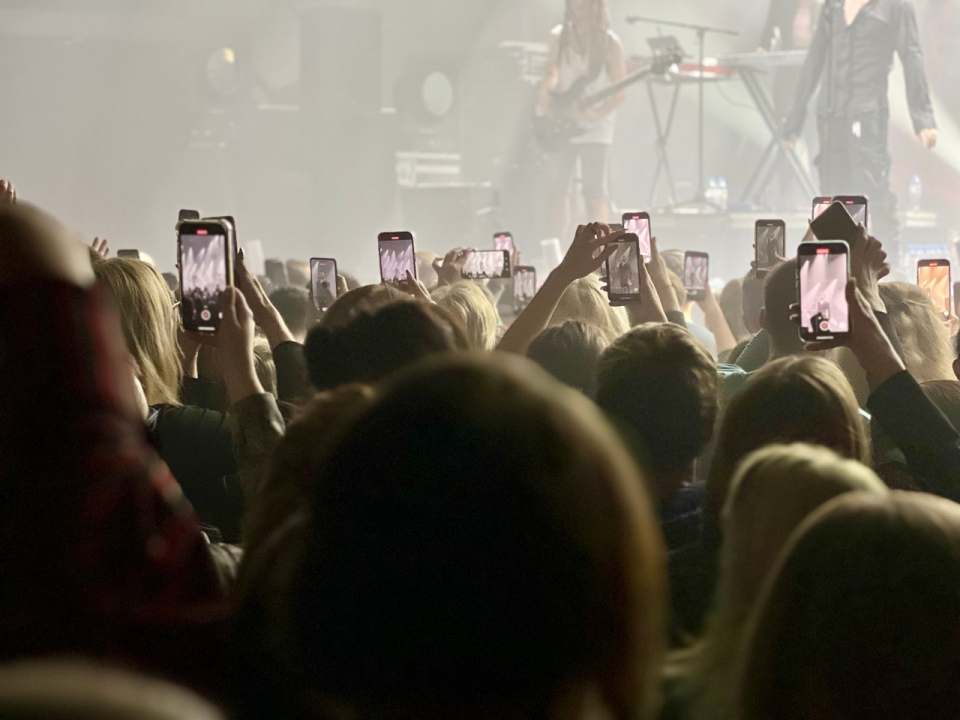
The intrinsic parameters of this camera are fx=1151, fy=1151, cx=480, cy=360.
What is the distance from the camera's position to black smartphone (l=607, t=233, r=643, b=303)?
3.22m

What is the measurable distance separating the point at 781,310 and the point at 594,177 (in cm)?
1163

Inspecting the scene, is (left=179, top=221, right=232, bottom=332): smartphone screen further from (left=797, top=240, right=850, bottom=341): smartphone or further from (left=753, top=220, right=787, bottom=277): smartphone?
(left=753, top=220, right=787, bottom=277): smartphone

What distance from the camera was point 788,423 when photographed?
5.13 feet

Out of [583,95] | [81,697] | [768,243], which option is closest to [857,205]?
[768,243]

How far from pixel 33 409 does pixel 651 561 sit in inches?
17.2

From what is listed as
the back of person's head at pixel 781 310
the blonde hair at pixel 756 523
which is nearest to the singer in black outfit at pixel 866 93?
the back of person's head at pixel 781 310

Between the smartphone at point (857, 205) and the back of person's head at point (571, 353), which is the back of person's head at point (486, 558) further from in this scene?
the smartphone at point (857, 205)

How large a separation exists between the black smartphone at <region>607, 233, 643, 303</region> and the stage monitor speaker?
420 inches

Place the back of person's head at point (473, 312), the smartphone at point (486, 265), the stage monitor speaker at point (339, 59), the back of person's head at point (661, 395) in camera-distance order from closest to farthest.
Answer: the back of person's head at point (661, 395) < the back of person's head at point (473, 312) < the smartphone at point (486, 265) < the stage monitor speaker at point (339, 59)

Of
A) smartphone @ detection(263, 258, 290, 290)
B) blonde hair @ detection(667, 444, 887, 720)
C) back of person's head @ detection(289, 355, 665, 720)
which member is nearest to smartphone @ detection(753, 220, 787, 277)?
blonde hair @ detection(667, 444, 887, 720)

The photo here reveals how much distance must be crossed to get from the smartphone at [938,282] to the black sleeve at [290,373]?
258 centimetres

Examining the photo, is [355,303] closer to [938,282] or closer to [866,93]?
[938,282]

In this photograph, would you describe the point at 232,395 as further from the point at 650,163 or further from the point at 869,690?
the point at 650,163

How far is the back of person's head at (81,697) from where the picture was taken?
0.48m
